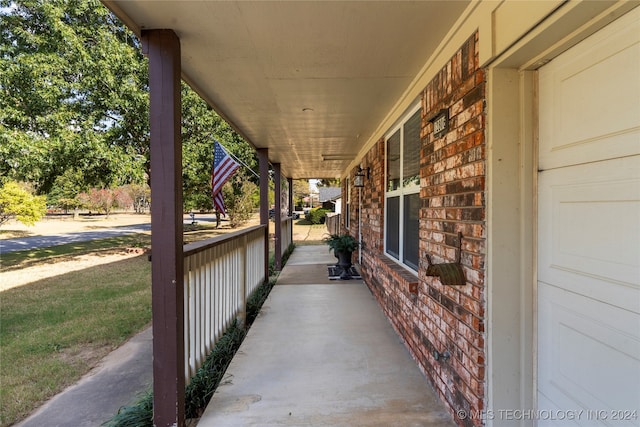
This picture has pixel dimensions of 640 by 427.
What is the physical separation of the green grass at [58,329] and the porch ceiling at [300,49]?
2.80 m

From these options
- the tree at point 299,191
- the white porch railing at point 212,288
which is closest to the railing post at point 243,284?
the white porch railing at point 212,288

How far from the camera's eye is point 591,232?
1369mm

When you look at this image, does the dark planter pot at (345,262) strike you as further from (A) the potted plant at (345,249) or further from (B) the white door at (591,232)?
(B) the white door at (591,232)

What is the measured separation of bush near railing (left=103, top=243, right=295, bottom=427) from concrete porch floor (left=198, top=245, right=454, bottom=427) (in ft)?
0.31

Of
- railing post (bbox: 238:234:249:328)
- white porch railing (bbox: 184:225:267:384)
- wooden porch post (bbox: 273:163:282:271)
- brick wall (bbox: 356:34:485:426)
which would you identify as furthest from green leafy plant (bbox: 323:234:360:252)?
brick wall (bbox: 356:34:485:426)

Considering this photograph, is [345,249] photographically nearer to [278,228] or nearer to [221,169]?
[278,228]

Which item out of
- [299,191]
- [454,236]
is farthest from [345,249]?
[299,191]

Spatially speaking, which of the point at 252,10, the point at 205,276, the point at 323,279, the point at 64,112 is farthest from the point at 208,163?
the point at 252,10

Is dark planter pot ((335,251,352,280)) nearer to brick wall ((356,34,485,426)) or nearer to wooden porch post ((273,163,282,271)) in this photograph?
wooden porch post ((273,163,282,271))

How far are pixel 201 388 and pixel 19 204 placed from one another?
13.2m

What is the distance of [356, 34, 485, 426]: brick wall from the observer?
182 cm

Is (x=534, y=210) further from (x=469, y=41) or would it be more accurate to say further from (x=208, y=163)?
(x=208, y=163)

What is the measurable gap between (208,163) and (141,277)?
15.4 feet

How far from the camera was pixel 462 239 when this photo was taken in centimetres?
199
